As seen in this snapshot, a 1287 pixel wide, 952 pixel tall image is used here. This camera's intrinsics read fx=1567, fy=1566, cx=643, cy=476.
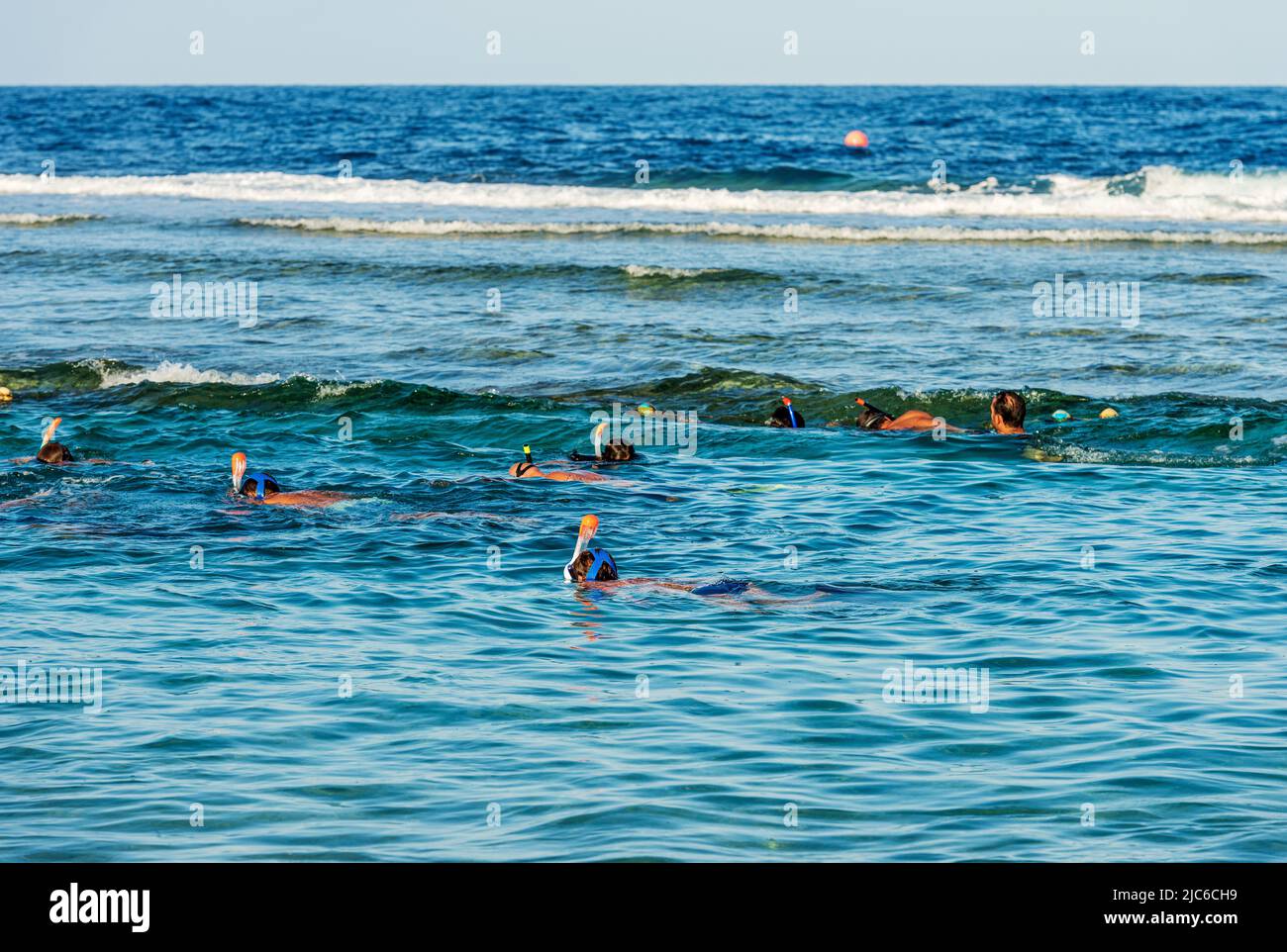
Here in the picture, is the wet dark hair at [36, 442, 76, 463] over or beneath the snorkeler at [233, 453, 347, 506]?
over

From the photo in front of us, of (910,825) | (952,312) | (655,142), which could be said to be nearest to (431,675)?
(910,825)

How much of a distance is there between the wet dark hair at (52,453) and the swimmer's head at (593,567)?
7485mm

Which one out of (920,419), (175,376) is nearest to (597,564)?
(920,419)

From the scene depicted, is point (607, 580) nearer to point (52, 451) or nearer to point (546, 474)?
point (546, 474)

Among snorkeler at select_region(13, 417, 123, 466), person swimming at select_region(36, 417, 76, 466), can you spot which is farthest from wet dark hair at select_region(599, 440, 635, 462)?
person swimming at select_region(36, 417, 76, 466)

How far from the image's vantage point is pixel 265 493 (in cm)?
1568

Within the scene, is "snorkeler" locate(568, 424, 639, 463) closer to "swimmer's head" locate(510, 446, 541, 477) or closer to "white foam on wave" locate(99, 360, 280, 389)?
"swimmer's head" locate(510, 446, 541, 477)

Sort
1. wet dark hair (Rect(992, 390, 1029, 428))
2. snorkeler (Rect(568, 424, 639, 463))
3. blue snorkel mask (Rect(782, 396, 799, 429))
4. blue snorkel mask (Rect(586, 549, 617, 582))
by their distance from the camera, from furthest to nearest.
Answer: blue snorkel mask (Rect(782, 396, 799, 429))
wet dark hair (Rect(992, 390, 1029, 428))
snorkeler (Rect(568, 424, 639, 463))
blue snorkel mask (Rect(586, 549, 617, 582))

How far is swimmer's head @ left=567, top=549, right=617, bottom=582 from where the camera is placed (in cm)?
1275

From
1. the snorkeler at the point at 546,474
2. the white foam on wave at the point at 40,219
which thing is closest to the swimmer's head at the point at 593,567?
the snorkeler at the point at 546,474

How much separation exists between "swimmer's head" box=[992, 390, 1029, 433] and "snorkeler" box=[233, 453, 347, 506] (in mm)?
7848

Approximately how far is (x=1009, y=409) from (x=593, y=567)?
7737 mm

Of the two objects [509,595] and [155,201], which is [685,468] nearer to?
[509,595]

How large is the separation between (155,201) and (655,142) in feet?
74.6
